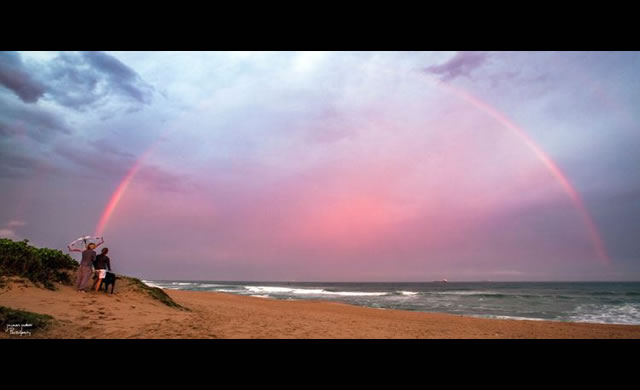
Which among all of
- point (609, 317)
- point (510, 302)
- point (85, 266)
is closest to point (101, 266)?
point (85, 266)

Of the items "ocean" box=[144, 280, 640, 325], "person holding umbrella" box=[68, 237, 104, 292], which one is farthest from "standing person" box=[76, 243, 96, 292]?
"ocean" box=[144, 280, 640, 325]

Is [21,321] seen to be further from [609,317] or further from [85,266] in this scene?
[609,317]

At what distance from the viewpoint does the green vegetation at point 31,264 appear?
863 cm

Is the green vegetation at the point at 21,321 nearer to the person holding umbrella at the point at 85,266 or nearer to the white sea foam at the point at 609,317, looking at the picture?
the person holding umbrella at the point at 85,266

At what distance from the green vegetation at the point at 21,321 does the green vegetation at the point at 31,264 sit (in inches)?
142

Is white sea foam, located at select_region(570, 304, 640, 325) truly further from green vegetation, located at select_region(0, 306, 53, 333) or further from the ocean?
green vegetation, located at select_region(0, 306, 53, 333)

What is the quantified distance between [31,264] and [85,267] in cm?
131

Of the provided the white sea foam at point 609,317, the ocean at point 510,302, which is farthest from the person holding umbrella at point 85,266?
the white sea foam at point 609,317

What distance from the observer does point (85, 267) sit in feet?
31.2
